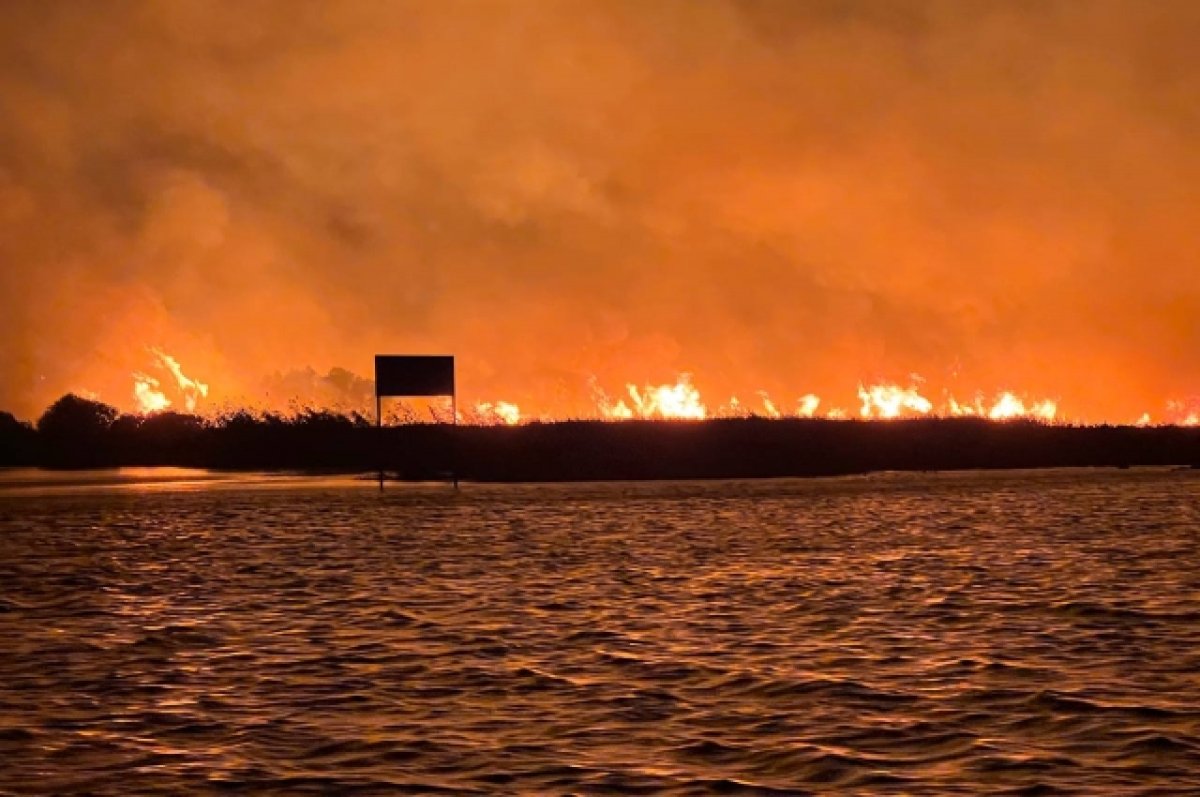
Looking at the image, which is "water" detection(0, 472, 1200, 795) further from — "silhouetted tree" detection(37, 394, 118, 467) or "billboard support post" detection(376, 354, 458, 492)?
"silhouetted tree" detection(37, 394, 118, 467)

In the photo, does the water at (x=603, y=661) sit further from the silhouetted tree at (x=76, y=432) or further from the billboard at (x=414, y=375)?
the silhouetted tree at (x=76, y=432)

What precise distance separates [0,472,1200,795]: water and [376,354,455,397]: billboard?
2617cm

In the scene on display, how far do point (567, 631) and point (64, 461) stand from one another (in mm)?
80269

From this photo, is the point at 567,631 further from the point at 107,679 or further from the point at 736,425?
the point at 736,425

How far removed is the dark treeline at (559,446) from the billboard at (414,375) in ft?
38.0

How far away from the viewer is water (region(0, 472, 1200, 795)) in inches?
575

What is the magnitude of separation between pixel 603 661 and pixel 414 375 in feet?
172

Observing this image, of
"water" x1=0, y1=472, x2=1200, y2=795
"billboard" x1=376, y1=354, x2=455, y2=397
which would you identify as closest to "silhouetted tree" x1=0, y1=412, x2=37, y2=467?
"billboard" x1=376, y1=354, x2=455, y2=397

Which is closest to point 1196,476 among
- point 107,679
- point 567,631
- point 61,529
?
point 61,529

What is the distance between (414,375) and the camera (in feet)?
237

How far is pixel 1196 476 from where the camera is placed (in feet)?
290

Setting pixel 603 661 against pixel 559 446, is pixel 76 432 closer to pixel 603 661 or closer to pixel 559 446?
pixel 559 446

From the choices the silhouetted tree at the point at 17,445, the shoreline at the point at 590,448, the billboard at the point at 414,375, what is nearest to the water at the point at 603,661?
the billboard at the point at 414,375

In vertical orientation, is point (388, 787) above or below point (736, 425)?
below
